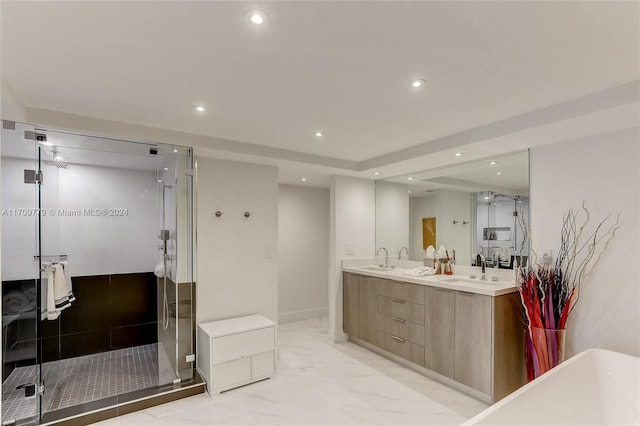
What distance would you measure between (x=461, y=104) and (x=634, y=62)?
869 mm

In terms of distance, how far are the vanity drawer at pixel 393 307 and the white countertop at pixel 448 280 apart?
0.81 feet

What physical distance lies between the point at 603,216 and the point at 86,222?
15.0 ft

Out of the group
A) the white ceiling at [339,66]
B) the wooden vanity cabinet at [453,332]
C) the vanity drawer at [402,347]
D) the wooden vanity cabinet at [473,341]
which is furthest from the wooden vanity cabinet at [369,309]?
the white ceiling at [339,66]

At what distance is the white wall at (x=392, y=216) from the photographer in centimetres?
432

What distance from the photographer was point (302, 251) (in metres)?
5.20

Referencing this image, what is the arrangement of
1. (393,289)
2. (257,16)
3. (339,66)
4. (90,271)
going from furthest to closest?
(393,289) < (90,271) < (339,66) < (257,16)

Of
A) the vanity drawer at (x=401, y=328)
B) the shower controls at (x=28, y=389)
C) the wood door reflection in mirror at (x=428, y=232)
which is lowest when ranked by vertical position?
the shower controls at (x=28, y=389)

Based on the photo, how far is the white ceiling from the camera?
51.3 inches

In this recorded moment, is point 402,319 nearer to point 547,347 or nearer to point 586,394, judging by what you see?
point 547,347

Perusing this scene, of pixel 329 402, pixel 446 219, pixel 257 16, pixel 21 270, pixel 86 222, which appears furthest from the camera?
pixel 446 219

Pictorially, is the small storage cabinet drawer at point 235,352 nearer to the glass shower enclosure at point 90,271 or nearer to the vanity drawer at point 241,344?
the vanity drawer at point 241,344

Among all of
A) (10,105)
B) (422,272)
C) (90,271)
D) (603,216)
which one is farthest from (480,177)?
(90,271)

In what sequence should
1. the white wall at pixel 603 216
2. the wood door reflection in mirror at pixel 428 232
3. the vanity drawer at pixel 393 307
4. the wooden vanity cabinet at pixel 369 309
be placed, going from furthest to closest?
the wood door reflection in mirror at pixel 428 232
the wooden vanity cabinet at pixel 369 309
the vanity drawer at pixel 393 307
the white wall at pixel 603 216

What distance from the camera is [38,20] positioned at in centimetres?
134
